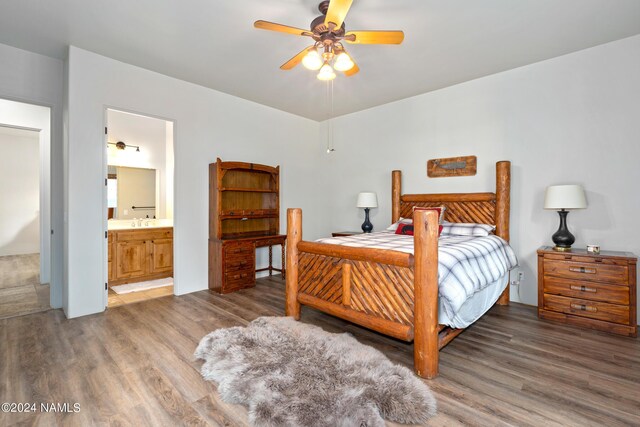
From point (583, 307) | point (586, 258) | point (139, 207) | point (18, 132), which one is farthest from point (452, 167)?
point (18, 132)

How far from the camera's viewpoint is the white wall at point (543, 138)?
306 cm

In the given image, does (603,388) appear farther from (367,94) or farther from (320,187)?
(320,187)

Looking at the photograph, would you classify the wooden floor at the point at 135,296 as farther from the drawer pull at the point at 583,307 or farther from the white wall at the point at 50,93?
the drawer pull at the point at 583,307

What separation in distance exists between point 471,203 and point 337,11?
3.00 metres

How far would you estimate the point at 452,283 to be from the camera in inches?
85.4

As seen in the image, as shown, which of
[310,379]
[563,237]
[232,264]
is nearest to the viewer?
[310,379]

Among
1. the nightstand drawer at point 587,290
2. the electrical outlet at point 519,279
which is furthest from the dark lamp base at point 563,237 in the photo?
the electrical outlet at point 519,279

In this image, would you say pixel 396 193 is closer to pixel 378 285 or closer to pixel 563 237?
pixel 563 237

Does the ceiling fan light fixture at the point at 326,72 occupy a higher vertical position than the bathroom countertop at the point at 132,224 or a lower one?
higher

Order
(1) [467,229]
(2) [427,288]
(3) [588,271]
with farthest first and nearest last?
(1) [467,229]
(3) [588,271]
(2) [427,288]

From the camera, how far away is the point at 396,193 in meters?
4.70

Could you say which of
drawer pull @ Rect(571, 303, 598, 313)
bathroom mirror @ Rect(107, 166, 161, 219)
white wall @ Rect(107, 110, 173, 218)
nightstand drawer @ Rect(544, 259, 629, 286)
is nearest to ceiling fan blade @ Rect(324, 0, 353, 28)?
nightstand drawer @ Rect(544, 259, 629, 286)

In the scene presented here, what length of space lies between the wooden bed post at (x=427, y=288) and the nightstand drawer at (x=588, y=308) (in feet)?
6.13

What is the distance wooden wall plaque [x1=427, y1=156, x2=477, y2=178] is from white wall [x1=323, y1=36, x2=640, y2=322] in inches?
3.0
